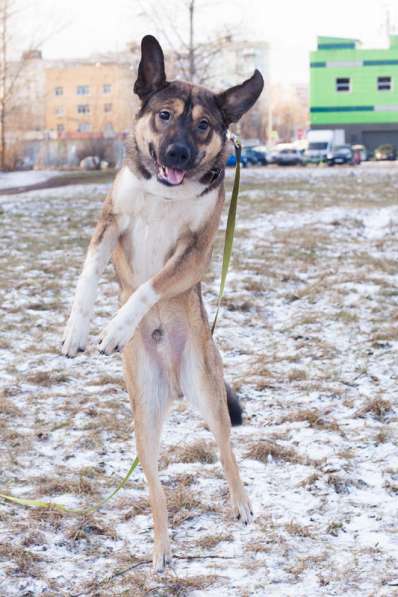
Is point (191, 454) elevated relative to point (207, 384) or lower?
lower

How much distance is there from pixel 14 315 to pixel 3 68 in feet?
92.7

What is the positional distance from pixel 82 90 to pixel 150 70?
71.0 m

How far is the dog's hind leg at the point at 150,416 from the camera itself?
3629 millimetres

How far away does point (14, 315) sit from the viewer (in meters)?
8.16

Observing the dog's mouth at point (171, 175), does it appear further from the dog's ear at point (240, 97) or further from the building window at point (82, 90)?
the building window at point (82, 90)

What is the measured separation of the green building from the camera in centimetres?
5300

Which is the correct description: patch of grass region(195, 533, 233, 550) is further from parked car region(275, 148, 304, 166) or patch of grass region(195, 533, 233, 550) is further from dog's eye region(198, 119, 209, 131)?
parked car region(275, 148, 304, 166)

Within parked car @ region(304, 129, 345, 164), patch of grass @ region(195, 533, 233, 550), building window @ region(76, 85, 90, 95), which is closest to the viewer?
patch of grass @ region(195, 533, 233, 550)

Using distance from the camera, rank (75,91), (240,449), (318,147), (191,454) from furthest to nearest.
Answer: (75,91) < (318,147) < (240,449) < (191,454)

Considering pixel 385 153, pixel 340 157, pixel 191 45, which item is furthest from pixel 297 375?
pixel 385 153

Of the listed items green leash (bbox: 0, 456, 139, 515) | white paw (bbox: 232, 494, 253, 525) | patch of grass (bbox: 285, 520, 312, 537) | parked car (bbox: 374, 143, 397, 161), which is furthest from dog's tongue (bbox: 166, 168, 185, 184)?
parked car (bbox: 374, 143, 397, 161)

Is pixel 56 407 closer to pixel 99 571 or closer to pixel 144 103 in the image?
pixel 99 571

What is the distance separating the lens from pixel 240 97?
348 centimetres

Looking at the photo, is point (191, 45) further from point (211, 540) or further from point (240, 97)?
point (211, 540)
